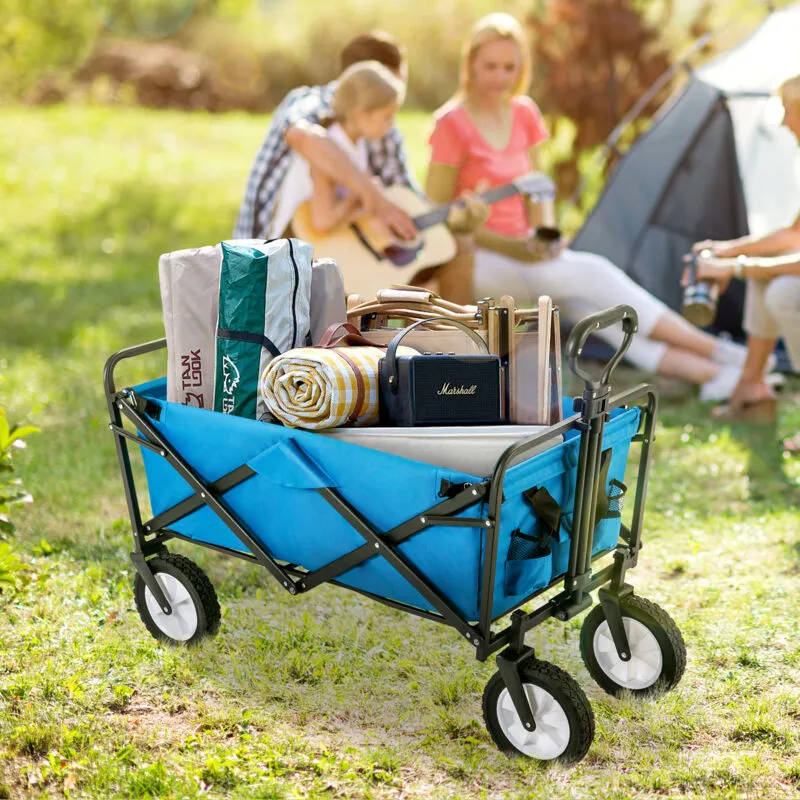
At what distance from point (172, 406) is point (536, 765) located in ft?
4.25

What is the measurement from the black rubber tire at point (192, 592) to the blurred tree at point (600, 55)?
21.5ft

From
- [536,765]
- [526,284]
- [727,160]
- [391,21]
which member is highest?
[391,21]

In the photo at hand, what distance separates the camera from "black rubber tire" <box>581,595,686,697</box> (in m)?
2.77

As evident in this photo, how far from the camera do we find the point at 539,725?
101 inches

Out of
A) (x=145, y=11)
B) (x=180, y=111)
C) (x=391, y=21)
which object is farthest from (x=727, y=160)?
(x=145, y=11)

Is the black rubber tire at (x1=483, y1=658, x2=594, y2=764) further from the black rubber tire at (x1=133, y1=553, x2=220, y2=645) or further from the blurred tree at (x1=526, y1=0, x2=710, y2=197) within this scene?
the blurred tree at (x1=526, y1=0, x2=710, y2=197)

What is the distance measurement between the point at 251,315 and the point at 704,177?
3992mm

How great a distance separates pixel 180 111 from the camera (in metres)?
14.6

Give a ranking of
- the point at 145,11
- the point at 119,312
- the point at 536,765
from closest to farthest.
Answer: the point at 536,765, the point at 119,312, the point at 145,11

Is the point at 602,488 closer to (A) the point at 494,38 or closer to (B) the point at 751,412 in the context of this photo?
(B) the point at 751,412

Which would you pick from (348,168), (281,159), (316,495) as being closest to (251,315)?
(316,495)

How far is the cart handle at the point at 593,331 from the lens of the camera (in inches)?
94.7

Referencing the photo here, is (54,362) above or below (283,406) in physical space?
below

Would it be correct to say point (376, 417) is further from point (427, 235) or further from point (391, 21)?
point (391, 21)
